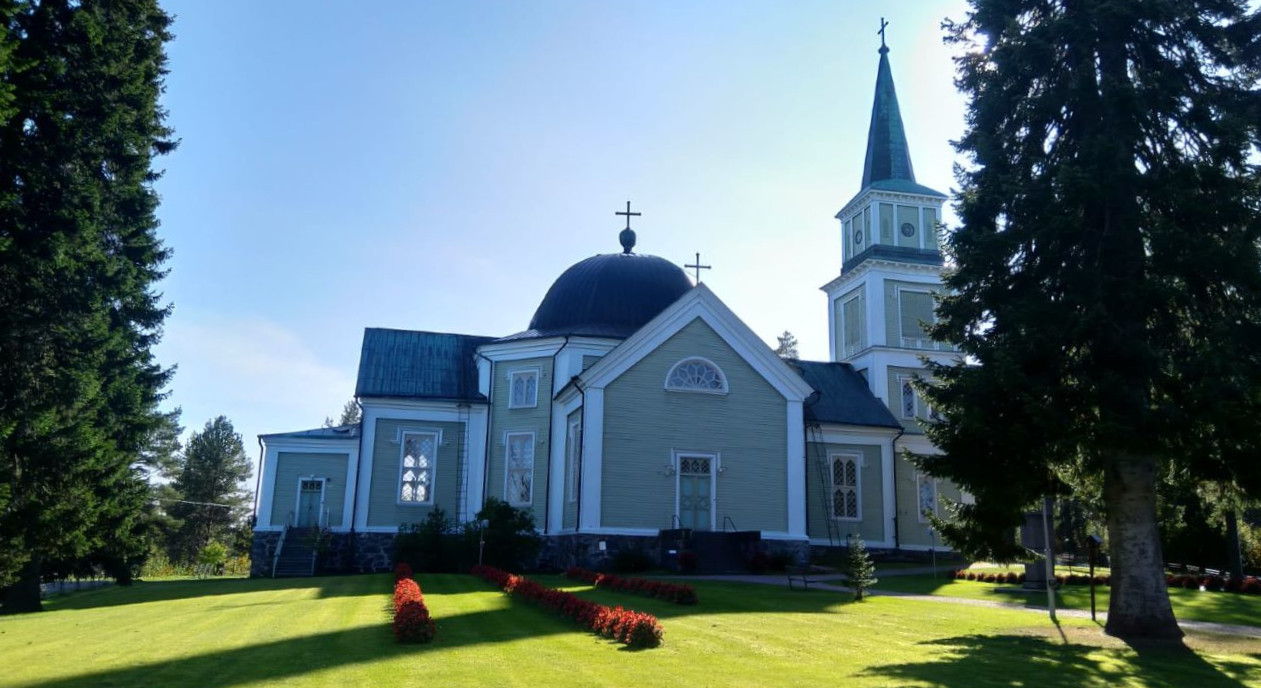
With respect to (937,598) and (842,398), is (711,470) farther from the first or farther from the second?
(842,398)

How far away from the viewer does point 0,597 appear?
71.3 ft

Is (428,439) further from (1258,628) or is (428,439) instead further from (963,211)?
(1258,628)

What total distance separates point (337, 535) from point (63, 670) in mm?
25436

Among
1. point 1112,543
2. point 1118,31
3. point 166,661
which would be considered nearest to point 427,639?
point 166,661

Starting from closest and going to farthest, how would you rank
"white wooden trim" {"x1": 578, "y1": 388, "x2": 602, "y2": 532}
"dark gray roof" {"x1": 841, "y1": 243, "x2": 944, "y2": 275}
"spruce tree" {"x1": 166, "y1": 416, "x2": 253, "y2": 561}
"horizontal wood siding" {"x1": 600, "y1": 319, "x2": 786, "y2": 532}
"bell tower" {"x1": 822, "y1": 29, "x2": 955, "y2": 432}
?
"white wooden trim" {"x1": 578, "y1": 388, "x2": 602, "y2": 532} → "horizontal wood siding" {"x1": 600, "y1": 319, "x2": 786, "y2": 532} → "bell tower" {"x1": 822, "y1": 29, "x2": 955, "y2": 432} → "dark gray roof" {"x1": 841, "y1": 243, "x2": 944, "y2": 275} → "spruce tree" {"x1": 166, "y1": 416, "x2": 253, "y2": 561}

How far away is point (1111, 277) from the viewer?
1382 centimetres

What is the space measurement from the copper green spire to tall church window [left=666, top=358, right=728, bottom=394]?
1689cm

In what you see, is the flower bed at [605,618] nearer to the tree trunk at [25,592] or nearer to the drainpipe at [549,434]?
the tree trunk at [25,592]

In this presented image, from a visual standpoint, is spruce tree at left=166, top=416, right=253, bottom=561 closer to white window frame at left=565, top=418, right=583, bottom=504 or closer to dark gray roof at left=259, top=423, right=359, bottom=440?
dark gray roof at left=259, top=423, right=359, bottom=440

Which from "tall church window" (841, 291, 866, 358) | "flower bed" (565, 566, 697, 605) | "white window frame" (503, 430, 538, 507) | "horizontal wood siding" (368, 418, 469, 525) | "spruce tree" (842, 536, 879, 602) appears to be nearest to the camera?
"flower bed" (565, 566, 697, 605)

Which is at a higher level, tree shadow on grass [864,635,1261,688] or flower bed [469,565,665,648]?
flower bed [469,565,665,648]

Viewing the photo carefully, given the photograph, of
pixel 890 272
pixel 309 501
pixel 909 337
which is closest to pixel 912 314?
pixel 909 337

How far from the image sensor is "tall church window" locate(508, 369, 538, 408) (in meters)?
34.9

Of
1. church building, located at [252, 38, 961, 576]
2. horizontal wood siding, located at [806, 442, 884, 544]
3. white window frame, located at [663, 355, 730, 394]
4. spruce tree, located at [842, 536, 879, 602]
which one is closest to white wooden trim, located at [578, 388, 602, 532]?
church building, located at [252, 38, 961, 576]
